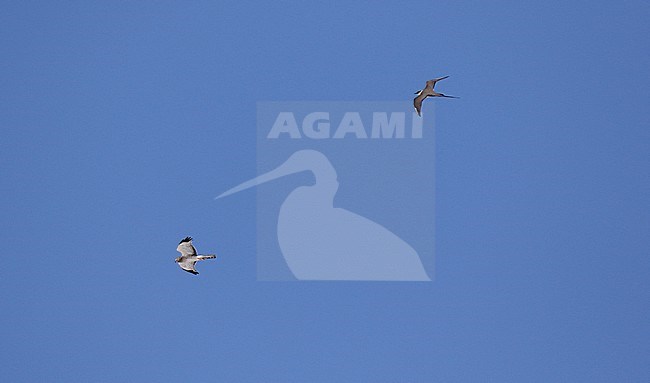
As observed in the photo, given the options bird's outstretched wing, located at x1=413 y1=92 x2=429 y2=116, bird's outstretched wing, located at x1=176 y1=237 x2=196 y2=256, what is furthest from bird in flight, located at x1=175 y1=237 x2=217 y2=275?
bird's outstretched wing, located at x1=413 y1=92 x2=429 y2=116

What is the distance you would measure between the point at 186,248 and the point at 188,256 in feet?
0.21

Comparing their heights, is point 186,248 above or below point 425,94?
below

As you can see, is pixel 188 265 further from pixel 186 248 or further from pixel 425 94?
pixel 425 94

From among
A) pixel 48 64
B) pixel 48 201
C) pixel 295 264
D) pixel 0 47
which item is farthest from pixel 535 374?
pixel 0 47

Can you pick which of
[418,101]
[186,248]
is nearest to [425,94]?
[418,101]

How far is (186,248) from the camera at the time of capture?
110 inches

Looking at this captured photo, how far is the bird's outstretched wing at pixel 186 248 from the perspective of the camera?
2.73 m

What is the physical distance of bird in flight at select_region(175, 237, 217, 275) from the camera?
2.75 m

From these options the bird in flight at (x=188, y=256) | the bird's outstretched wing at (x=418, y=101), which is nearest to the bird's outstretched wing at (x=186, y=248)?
the bird in flight at (x=188, y=256)

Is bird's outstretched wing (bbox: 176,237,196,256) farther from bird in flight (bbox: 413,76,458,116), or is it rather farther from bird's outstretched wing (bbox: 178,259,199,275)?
bird in flight (bbox: 413,76,458,116)

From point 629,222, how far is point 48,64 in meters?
2.98

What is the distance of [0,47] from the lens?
10.2 ft

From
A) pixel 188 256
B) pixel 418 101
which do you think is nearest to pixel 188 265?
pixel 188 256

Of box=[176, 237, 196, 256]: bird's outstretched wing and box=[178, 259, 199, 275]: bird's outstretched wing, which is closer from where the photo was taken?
box=[176, 237, 196, 256]: bird's outstretched wing
